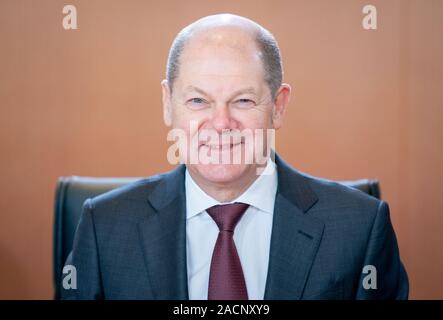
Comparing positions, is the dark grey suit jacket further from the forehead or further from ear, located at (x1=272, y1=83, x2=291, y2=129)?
the forehead

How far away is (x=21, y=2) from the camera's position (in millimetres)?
1513

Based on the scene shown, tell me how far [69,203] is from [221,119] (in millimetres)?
591

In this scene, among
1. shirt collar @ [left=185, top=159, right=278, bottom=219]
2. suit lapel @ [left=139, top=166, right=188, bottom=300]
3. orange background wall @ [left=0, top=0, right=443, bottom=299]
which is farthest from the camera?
orange background wall @ [left=0, top=0, right=443, bottom=299]

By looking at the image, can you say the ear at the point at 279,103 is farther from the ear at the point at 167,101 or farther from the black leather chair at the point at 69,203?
the black leather chair at the point at 69,203

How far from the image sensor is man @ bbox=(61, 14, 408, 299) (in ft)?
4.16

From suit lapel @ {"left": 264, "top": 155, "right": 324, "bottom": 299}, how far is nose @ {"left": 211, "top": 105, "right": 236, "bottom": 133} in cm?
20

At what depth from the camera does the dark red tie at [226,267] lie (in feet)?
4.16

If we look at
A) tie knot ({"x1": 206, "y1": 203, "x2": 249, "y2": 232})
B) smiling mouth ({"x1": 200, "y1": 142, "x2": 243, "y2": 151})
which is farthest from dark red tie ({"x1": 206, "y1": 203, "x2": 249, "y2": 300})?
smiling mouth ({"x1": 200, "y1": 142, "x2": 243, "y2": 151})

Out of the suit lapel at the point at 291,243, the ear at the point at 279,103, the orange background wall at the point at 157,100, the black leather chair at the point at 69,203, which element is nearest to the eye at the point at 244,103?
the ear at the point at 279,103

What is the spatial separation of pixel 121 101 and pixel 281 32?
51 centimetres

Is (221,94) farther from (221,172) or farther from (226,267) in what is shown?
(226,267)

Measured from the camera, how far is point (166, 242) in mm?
1292

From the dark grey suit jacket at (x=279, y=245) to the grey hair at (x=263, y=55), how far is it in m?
0.22

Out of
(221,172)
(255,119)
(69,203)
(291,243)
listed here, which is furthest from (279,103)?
(69,203)
